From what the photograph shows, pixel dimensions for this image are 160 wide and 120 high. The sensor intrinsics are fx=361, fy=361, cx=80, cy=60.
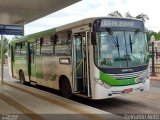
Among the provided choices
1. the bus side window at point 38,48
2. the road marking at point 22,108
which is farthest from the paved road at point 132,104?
the bus side window at point 38,48

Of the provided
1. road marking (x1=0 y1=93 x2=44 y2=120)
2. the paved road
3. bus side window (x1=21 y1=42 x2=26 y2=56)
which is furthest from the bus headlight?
bus side window (x1=21 y1=42 x2=26 y2=56)

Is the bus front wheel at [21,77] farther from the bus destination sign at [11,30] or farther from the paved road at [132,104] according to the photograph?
the paved road at [132,104]

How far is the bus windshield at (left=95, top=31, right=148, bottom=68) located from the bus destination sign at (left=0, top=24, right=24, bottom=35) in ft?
33.3

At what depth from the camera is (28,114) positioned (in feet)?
31.6

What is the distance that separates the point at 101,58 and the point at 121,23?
1.48 meters

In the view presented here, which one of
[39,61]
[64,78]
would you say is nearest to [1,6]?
[39,61]

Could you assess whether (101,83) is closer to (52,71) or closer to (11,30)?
(52,71)

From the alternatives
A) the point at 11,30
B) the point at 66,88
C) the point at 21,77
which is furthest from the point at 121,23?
the point at 11,30

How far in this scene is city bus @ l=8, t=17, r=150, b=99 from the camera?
11609 mm

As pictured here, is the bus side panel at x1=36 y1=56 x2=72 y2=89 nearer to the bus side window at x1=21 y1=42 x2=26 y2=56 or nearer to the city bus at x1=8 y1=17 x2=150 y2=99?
the city bus at x1=8 y1=17 x2=150 y2=99

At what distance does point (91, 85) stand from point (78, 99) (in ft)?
8.46

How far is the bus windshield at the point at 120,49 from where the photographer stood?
1168cm

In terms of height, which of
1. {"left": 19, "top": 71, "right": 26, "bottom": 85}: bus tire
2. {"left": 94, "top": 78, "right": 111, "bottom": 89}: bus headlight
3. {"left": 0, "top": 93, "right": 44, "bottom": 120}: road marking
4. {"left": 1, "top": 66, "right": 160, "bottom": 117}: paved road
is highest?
{"left": 94, "top": 78, "right": 111, "bottom": 89}: bus headlight

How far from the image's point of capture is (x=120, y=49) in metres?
12.0
